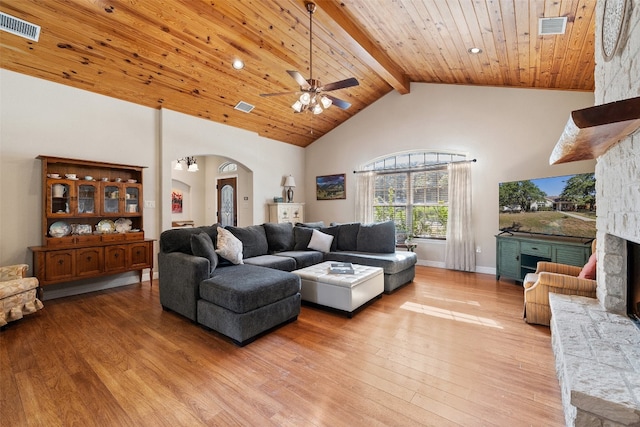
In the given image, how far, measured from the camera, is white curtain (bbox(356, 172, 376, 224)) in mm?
6328

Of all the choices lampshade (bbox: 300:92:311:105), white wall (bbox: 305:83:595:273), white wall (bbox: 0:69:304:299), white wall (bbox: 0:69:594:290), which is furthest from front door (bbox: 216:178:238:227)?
lampshade (bbox: 300:92:311:105)

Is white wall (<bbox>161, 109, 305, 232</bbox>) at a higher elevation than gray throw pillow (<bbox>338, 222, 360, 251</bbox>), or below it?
higher

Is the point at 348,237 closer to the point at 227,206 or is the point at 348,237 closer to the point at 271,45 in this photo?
the point at 271,45

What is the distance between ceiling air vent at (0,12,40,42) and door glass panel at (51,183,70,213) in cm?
168

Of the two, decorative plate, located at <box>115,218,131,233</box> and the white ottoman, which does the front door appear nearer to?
decorative plate, located at <box>115,218,131,233</box>

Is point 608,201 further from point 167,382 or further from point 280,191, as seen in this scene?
point 280,191

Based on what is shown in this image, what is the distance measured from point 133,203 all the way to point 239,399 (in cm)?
378

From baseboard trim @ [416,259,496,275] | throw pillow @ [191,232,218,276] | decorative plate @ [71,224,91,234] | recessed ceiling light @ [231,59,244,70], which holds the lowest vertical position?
baseboard trim @ [416,259,496,275]

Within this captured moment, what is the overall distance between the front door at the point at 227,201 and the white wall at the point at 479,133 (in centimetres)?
325

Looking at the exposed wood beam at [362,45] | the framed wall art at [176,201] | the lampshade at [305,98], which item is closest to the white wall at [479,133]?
the exposed wood beam at [362,45]

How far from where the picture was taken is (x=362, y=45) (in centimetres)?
375

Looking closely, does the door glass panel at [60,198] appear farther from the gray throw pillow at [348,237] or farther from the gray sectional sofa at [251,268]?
the gray throw pillow at [348,237]

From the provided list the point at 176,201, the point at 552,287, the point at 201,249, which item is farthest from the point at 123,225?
the point at 552,287

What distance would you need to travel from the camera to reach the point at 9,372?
2033 millimetres
